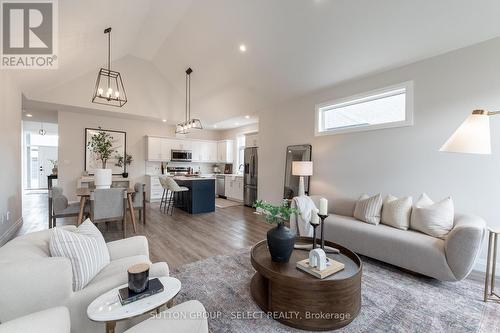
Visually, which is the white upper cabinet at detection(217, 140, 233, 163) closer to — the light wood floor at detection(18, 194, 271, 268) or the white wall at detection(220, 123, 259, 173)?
the white wall at detection(220, 123, 259, 173)

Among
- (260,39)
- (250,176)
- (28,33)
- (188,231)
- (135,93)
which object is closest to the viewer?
(28,33)

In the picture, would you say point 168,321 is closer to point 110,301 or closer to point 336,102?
point 110,301

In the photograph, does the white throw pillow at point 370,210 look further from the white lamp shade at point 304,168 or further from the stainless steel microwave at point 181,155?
the stainless steel microwave at point 181,155

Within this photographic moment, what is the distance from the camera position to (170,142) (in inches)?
299

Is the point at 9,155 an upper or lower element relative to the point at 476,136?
lower

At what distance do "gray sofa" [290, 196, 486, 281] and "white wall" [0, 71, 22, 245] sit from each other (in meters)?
5.06

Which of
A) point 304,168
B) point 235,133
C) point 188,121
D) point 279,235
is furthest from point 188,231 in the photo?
point 235,133

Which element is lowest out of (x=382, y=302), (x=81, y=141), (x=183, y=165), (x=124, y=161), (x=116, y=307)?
(x=382, y=302)

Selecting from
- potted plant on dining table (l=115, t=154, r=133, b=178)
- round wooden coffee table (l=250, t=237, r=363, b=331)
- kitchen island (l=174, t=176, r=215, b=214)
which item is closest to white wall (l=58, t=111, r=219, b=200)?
potted plant on dining table (l=115, t=154, r=133, b=178)

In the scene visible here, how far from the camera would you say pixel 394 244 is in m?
2.67

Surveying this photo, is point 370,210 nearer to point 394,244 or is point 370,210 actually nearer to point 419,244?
point 394,244

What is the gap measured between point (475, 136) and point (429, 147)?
1.25 m

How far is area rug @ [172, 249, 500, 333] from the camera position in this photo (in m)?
1.76

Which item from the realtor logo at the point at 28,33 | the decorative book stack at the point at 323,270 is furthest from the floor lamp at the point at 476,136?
the realtor logo at the point at 28,33
